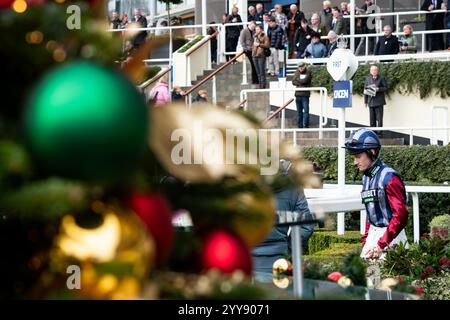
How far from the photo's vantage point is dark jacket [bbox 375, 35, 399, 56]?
82.9 ft

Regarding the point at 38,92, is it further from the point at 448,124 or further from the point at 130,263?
the point at 448,124

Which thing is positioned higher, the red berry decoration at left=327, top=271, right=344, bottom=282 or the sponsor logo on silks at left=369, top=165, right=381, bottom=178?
the red berry decoration at left=327, top=271, right=344, bottom=282

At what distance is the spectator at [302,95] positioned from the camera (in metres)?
23.4

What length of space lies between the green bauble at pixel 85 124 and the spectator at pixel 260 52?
78.2ft

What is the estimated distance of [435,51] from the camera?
26219 mm

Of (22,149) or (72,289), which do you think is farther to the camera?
(72,289)

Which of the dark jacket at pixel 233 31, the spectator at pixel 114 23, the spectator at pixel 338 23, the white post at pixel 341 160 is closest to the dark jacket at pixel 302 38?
the spectator at pixel 338 23

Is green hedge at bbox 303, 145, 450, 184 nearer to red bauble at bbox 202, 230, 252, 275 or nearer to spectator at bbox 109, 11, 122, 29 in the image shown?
spectator at bbox 109, 11, 122, 29

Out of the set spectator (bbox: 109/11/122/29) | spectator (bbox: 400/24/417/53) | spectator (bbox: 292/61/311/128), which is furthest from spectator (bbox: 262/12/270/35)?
spectator (bbox: 109/11/122/29)

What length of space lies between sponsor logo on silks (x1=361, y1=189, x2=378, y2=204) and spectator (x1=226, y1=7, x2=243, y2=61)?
19.2 metres

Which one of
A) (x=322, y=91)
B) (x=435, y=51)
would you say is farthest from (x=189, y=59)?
(x=435, y=51)

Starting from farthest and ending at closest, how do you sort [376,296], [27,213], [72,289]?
[376,296] < [72,289] < [27,213]

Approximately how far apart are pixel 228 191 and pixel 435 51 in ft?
83.4

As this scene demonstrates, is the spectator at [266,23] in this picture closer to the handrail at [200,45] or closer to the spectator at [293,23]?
the spectator at [293,23]
